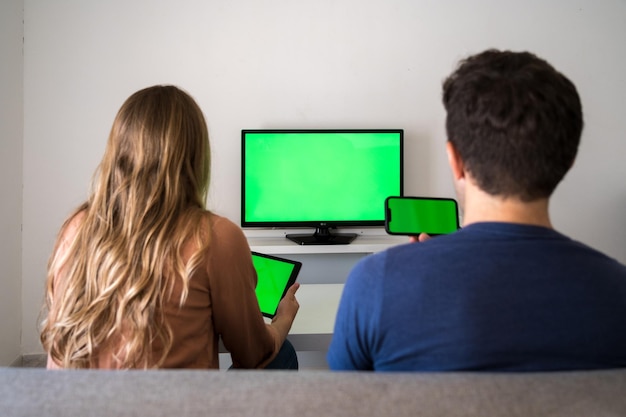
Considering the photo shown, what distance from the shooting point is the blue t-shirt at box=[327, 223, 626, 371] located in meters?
0.75

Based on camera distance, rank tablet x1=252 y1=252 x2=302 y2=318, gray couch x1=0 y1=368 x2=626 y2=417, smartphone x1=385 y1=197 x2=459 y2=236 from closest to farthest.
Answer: gray couch x1=0 y1=368 x2=626 y2=417
smartphone x1=385 y1=197 x2=459 y2=236
tablet x1=252 y1=252 x2=302 y2=318

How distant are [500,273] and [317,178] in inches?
96.4

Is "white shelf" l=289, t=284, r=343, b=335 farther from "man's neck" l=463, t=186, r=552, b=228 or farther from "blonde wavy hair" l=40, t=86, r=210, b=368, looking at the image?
"man's neck" l=463, t=186, r=552, b=228

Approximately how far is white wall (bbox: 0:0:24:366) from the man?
2759mm

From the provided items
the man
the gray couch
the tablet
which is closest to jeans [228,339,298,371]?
the tablet

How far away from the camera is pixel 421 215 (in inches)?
63.7

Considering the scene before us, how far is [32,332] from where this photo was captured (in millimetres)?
3232

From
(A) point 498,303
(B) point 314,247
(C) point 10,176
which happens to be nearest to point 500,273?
(A) point 498,303

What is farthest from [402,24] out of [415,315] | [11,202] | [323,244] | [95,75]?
[415,315]

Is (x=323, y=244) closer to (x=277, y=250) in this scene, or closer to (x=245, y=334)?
(x=277, y=250)

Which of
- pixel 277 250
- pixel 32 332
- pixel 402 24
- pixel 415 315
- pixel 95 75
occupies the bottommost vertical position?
pixel 32 332

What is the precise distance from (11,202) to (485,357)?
9.93 feet

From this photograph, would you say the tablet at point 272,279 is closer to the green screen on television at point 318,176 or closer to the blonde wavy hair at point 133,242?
the blonde wavy hair at point 133,242

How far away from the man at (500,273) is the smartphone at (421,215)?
2.39 ft
